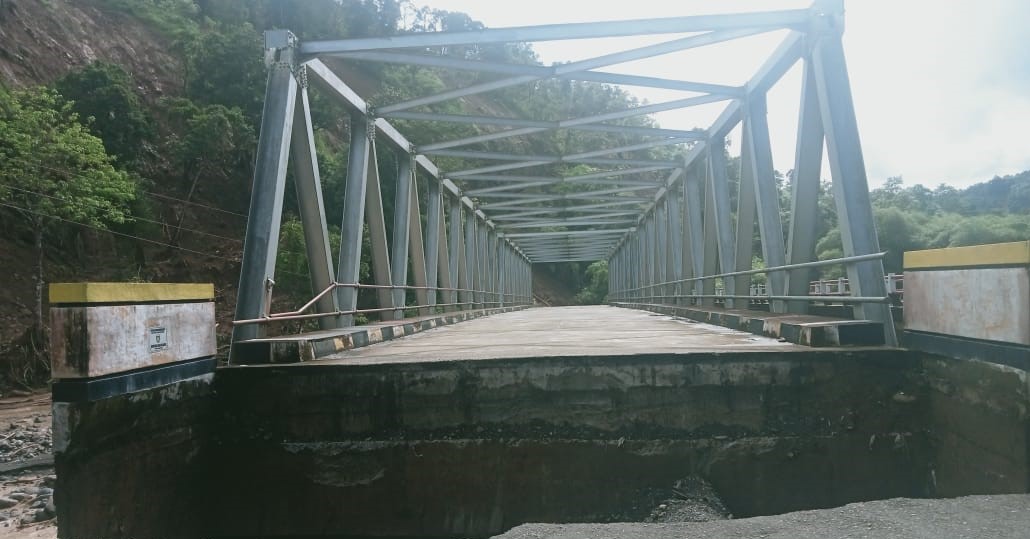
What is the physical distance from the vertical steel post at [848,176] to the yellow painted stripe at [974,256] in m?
0.53

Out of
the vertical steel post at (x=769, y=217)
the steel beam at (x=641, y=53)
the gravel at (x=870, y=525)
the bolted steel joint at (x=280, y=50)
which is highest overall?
the steel beam at (x=641, y=53)

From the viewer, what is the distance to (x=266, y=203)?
673cm

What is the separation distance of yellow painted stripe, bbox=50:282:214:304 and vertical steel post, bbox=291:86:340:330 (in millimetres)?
2453

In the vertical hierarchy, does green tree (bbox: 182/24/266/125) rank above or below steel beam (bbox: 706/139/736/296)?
above

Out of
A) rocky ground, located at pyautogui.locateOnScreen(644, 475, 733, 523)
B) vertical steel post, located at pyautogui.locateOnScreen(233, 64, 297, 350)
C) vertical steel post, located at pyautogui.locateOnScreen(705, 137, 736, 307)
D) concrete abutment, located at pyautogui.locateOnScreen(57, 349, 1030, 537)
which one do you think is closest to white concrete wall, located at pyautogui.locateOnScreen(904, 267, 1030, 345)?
concrete abutment, located at pyautogui.locateOnScreen(57, 349, 1030, 537)

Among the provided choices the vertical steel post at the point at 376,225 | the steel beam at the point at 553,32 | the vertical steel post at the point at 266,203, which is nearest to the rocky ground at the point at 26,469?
the vertical steel post at the point at 266,203

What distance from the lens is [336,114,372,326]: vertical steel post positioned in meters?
8.80

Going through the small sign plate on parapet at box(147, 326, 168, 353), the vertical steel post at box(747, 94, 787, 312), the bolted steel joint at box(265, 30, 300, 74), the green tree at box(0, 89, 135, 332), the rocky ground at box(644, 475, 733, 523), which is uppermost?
the green tree at box(0, 89, 135, 332)

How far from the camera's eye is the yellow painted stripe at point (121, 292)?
4.16 m

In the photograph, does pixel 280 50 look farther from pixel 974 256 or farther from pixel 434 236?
pixel 434 236

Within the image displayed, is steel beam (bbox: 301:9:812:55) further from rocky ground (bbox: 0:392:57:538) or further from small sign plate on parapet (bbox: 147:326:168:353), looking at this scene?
rocky ground (bbox: 0:392:57:538)

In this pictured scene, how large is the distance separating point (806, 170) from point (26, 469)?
14.1 meters

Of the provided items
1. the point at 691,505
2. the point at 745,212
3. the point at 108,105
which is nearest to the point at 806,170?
the point at 745,212

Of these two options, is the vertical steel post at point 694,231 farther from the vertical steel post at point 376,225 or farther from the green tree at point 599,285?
the green tree at point 599,285
